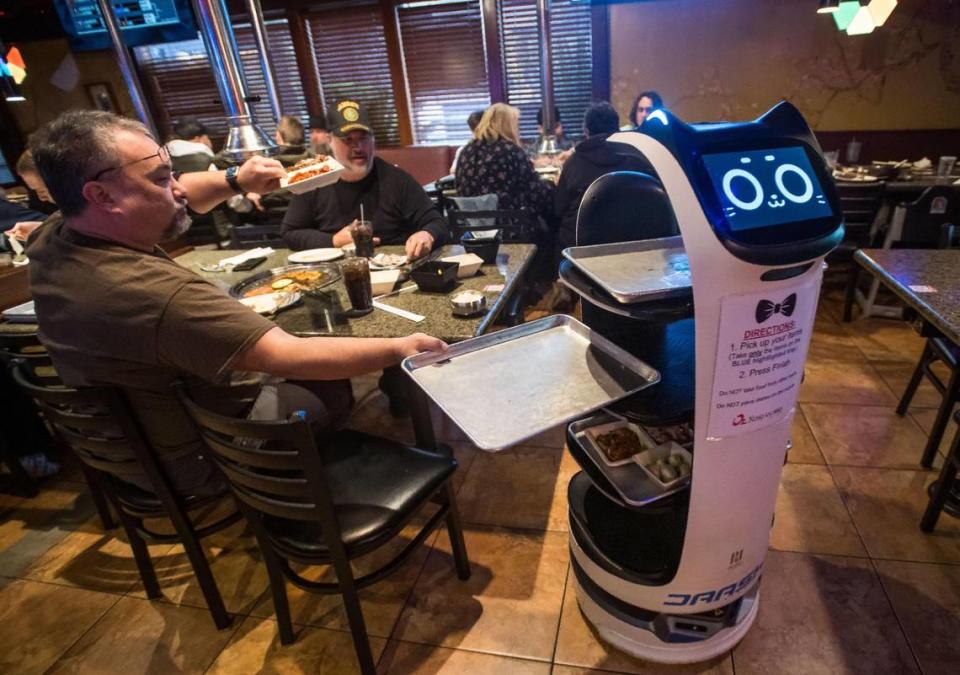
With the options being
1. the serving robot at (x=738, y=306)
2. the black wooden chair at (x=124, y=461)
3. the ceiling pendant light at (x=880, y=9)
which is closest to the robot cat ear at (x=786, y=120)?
the serving robot at (x=738, y=306)

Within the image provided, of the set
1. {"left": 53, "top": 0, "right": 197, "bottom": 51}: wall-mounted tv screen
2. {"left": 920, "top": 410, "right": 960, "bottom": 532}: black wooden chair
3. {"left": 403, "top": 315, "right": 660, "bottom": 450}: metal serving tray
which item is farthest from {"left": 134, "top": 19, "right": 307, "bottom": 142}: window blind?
{"left": 920, "top": 410, "right": 960, "bottom": 532}: black wooden chair

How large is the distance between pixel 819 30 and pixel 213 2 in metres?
5.01

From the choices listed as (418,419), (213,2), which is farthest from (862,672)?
(213,2)

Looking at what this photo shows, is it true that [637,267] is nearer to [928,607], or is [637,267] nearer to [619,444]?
[619,444]

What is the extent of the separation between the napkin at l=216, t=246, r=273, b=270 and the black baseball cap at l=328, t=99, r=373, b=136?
2.28 feet

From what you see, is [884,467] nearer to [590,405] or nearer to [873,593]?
[873,593]

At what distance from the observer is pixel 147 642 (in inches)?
63.5

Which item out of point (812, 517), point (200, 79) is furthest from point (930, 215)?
point (200, 79)

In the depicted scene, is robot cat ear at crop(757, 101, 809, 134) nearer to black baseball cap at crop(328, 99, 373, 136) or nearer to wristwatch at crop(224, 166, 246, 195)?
wristwatch at crop(224, 166, 246, 195)

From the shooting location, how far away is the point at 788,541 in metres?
1.77

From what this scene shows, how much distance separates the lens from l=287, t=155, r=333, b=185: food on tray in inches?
63.0

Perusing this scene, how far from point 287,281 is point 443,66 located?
481 centimetres

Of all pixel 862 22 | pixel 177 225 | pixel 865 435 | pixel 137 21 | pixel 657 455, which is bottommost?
pixel 865 435

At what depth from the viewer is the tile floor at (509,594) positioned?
1.46 m
